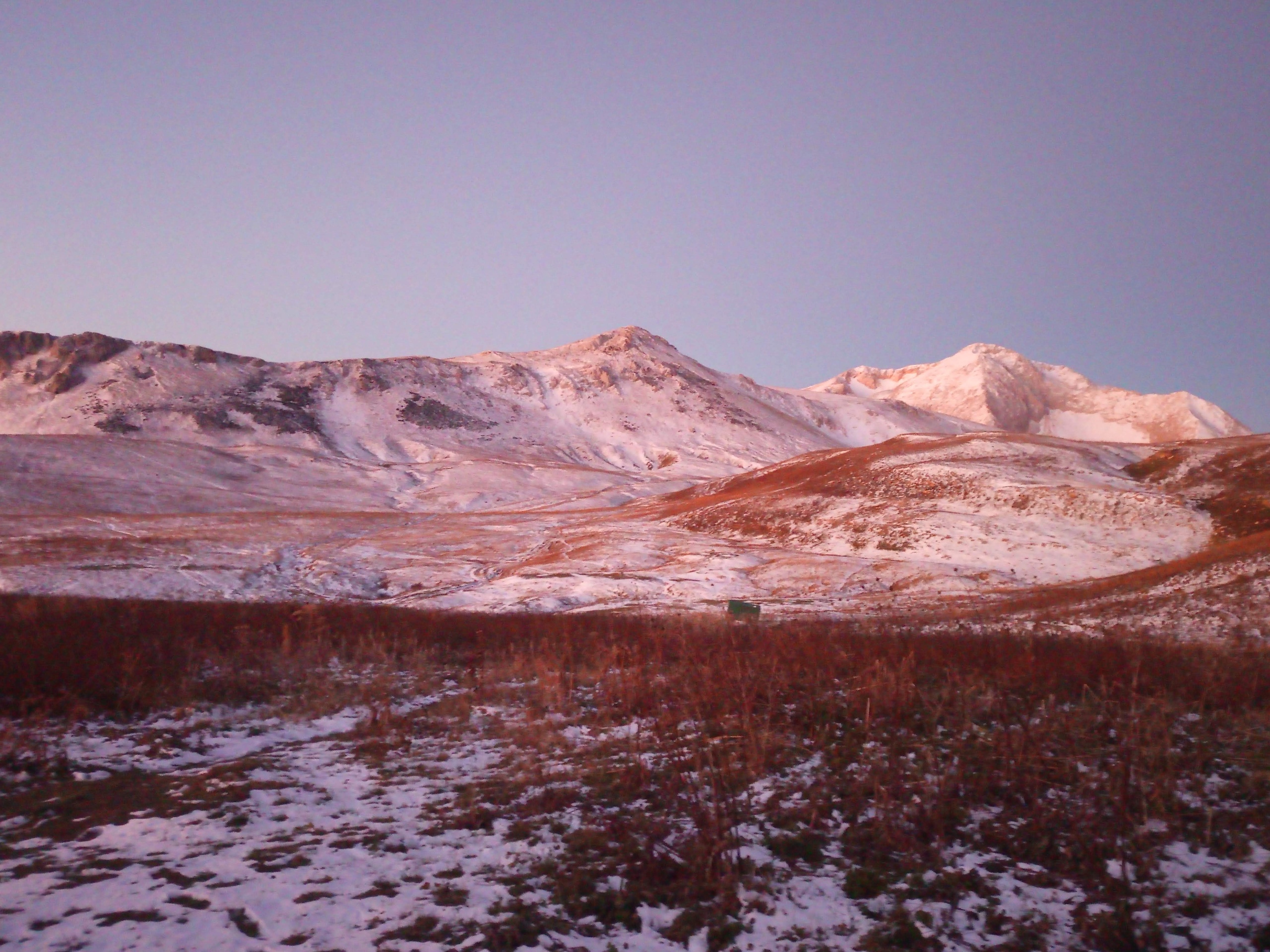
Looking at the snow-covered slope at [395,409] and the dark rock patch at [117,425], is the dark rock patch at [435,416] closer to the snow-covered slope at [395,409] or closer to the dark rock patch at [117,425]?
the snow-covered slope at [395,409]

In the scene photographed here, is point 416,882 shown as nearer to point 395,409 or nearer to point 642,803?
point 642,803

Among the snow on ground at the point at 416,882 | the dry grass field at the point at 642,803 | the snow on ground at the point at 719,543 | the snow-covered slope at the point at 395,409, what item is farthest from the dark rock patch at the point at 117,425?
the snow on ground at the point at 416,882

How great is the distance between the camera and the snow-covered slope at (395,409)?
13088 centimetres

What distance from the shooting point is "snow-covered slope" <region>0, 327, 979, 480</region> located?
131 meters

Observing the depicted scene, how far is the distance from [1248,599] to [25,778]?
24.5 meters

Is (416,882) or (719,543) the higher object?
(719,543)

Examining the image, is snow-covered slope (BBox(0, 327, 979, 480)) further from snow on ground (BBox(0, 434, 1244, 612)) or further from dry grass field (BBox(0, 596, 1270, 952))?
dry grass field (BBox(0, 596, 1270, 952))

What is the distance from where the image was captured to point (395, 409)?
151500mm

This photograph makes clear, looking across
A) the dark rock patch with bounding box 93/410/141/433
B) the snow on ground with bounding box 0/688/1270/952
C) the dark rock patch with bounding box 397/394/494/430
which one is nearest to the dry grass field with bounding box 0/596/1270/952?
the snow on ground with bounding box 0/688/1270/952

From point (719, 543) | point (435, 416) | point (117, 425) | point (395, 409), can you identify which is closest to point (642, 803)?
point (719, 543)

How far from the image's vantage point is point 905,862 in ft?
17.6

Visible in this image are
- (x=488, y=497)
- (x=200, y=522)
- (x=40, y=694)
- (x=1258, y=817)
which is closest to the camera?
(x=1258, y=817)

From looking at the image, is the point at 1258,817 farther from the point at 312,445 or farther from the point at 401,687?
the point at 312,445

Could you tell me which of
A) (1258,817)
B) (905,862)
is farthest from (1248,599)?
(905,862)
